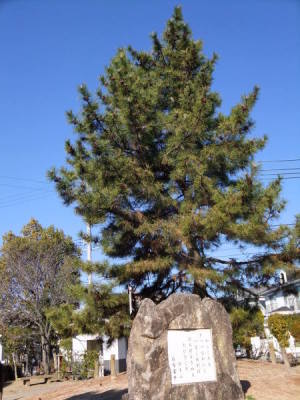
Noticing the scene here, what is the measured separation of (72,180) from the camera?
11.5 metres

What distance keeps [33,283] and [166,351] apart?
19.2 meters

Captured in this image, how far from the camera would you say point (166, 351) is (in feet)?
25.2

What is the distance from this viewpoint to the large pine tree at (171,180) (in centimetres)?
1057

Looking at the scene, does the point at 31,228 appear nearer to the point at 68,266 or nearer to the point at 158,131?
the point at 68,266

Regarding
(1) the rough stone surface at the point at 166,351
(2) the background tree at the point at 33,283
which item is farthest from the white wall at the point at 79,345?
(1) the rough stone surface at the point at 166,351

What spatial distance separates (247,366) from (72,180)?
711cm

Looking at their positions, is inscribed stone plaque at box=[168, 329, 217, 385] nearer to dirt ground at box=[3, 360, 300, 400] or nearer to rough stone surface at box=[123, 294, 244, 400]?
rough stone surface at box=[123, 294, 244, 400]

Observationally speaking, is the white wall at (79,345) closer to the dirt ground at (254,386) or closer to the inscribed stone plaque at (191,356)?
the dirt ground at (254,386)

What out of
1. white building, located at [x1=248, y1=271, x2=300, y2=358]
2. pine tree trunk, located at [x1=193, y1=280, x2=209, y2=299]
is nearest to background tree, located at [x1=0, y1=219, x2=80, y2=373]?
white building, located at [x1=248, y1=271, x2=300, y2=358]

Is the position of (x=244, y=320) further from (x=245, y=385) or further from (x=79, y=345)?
(x=79, y=345)

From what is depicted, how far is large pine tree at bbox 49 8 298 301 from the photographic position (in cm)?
1057

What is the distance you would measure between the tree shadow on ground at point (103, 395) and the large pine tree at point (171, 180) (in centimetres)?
282

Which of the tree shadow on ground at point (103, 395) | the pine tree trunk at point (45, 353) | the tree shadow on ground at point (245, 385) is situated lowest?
the tree shadow on ground at point (103, 395)

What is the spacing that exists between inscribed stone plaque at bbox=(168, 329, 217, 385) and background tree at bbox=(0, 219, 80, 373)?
57.8 ft
